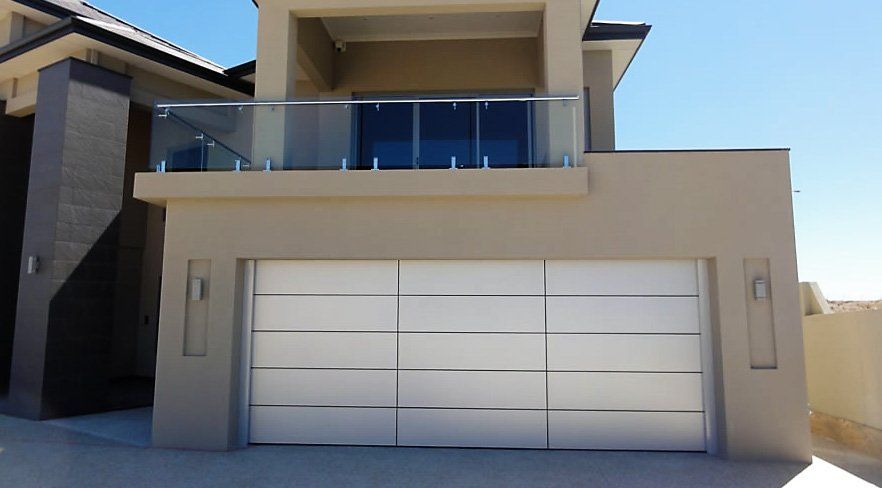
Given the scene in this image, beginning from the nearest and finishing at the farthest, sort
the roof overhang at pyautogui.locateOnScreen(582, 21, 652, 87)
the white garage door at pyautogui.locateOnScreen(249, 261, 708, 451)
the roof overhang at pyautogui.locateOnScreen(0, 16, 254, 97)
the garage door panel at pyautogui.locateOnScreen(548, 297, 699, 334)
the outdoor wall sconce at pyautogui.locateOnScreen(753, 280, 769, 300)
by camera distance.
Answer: the outdoor wall sconce at pyautogui.locateOnScreen(753, 280, 769, 300), the white garage door at pyautogui.locateOnScreen(249, 261, 708, 451), the garage door panel at pyautogui.locateOnScreen(548, 297, 699, 334), the roof overhang at pyautogui.locateOnScreen(0, 16, 254, 97), the roof overhang at pyautogui.locateOnScreen(582, 21, 652, 87)

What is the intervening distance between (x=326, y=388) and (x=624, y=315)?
3894mm

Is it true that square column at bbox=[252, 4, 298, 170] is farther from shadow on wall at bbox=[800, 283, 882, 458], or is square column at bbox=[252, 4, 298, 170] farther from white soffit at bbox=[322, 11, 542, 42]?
shadow on wall at bbox=[800, 283, 882, 458]

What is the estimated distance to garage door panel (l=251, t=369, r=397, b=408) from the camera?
24.6 ft

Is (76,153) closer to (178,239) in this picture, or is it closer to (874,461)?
(178,239)

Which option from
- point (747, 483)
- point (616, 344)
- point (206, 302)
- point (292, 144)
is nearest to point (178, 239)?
point (206, 302)

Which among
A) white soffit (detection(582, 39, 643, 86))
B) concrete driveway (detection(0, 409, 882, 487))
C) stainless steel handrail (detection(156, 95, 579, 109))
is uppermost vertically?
white soffit (detection(582, 39, 643, 86))

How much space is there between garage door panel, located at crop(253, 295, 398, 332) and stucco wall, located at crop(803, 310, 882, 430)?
6325mm

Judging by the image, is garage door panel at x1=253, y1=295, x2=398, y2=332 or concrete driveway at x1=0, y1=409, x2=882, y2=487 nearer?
concrete driveway at x1=0, y1=409, x2=882, y2=487

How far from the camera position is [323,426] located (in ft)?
24.6

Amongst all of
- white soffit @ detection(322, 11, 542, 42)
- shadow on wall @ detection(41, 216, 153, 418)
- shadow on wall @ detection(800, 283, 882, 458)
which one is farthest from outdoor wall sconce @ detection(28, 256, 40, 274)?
shadow on wall @ detection(800, 283, 882, 458)

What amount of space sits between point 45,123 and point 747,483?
37.0 feet

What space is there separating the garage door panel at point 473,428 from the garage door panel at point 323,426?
0.23 m

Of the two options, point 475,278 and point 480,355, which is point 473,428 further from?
point 475,278

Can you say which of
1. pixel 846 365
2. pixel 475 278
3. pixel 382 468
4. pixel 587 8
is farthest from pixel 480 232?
pixel 846 365
